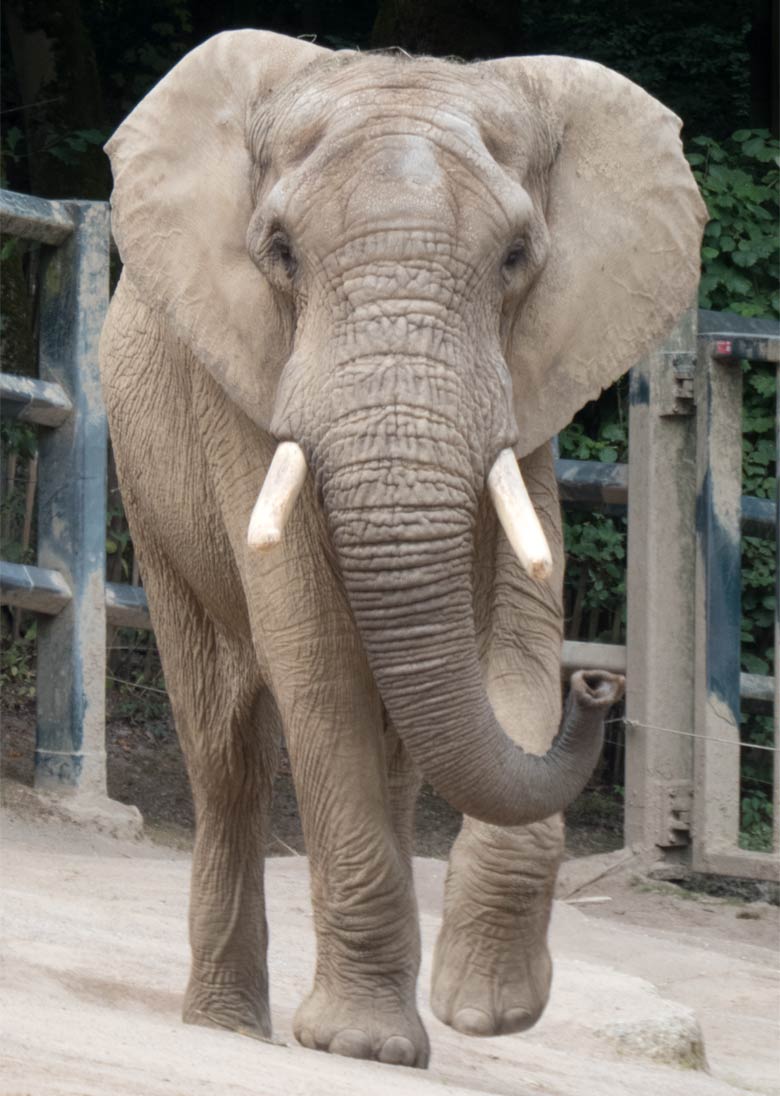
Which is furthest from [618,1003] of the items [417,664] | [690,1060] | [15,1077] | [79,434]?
[79,434]

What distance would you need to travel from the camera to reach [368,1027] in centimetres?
448

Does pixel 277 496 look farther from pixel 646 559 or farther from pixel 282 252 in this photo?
pixel 646 559

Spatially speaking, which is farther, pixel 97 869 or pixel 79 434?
pixel 79 434

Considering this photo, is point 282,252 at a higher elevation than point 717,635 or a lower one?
higher

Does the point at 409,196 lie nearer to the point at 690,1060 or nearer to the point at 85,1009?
the point at 85,1009

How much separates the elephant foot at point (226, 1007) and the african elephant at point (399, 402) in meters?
0.78

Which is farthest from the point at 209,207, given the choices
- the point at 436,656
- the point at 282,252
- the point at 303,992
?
the point at 303,992

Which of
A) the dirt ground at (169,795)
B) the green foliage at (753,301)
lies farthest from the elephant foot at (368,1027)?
the green foliage at (753,301)

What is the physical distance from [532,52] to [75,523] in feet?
19.5

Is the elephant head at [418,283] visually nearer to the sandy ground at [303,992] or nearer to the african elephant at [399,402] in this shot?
the african elephant at [399,402]

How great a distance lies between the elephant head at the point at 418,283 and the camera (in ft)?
13.2

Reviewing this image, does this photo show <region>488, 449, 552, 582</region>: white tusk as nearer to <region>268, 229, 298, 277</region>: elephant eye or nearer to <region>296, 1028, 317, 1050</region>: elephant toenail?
<region>268, 229, 298, 277</region>: elephant eye

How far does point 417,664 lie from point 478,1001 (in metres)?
0.71

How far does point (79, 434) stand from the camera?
8.54 m
